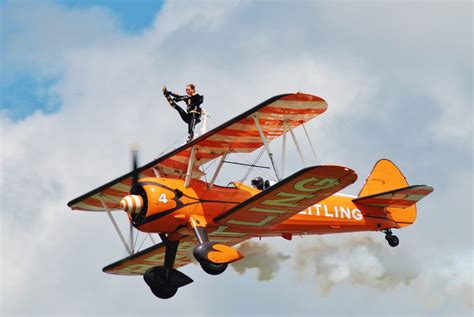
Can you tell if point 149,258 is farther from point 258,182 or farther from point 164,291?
point 258,182

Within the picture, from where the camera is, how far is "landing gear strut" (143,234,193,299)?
2043 cm

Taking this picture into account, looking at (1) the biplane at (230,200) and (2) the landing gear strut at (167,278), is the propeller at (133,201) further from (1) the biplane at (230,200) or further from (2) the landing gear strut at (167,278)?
(2) the landing gear strut at (167,278)

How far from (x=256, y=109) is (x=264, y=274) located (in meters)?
4.79

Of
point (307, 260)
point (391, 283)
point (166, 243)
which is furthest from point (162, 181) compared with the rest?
point (391, 283)

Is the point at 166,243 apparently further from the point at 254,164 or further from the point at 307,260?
the point at 307,260

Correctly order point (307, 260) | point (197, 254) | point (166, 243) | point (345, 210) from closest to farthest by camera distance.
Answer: point (197, 254), point (166, 243), point (345, 210), point (307, 260)

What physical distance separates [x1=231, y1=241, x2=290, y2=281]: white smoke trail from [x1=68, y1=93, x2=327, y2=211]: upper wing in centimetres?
210

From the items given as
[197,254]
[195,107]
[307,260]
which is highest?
[195,107]

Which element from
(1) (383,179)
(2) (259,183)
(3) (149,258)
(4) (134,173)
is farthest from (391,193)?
(4) (134,173)

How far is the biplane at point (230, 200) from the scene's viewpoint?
19.1 metres

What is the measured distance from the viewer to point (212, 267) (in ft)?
62.4

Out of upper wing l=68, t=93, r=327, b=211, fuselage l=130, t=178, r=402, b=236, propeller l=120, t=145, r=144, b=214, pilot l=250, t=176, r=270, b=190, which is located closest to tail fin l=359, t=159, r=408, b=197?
fuselage l=130, t=178, r=402, b=236

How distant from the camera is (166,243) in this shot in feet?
66.9

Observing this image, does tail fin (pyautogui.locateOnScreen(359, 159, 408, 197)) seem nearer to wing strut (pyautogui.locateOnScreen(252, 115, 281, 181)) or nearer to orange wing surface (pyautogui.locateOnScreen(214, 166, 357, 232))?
orange wing surface (pyautogui.locateOnScreen(214, 166, 357, 232))
